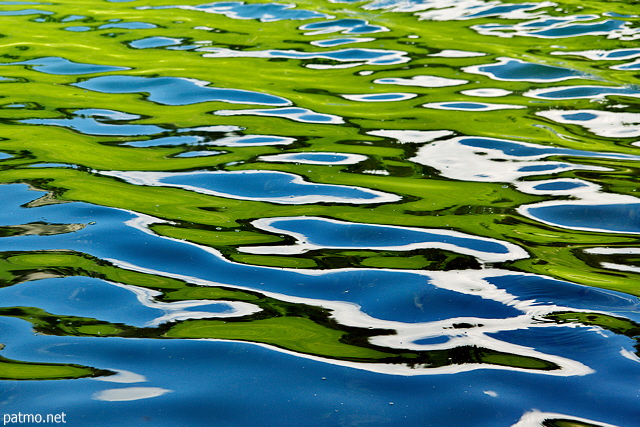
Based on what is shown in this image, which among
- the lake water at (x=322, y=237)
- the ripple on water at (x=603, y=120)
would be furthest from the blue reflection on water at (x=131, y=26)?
the ripple on water at (x=603, y=120)

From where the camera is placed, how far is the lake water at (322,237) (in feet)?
5.45

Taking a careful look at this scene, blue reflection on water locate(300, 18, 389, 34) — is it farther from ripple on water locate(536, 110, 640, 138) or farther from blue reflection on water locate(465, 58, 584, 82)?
ripple on water locate(536, 110, 640, 138)

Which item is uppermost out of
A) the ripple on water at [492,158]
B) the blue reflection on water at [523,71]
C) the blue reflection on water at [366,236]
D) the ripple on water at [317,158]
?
the blue reflection on water at [523,71]

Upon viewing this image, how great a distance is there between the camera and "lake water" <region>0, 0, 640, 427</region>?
166 centimetres

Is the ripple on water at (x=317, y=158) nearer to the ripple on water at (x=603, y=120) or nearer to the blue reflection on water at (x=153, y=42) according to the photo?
the ripple on water at (x=603, y=120)

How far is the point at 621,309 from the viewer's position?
6.41ft

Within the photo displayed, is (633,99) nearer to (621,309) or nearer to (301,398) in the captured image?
(621,309)

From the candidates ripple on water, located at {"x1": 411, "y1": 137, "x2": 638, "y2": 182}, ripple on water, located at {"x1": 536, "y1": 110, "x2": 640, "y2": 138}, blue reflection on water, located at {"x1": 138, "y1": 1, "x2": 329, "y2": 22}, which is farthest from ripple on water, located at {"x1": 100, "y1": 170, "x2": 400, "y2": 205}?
blue reflection on water, located at {"x1": 138, "y1": 1, "x2": 329, "y2": 22}

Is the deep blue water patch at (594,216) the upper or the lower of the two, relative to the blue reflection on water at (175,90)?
Result: lower

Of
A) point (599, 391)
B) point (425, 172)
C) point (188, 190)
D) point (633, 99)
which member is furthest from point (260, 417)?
point (633, 99)

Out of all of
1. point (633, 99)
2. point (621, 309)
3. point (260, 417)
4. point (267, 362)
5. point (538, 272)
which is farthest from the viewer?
point (633, 99)

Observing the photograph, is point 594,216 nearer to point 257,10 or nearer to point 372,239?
point 372,239

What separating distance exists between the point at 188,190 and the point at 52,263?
2.35 feet

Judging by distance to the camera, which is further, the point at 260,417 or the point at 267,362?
the point at 267,362
